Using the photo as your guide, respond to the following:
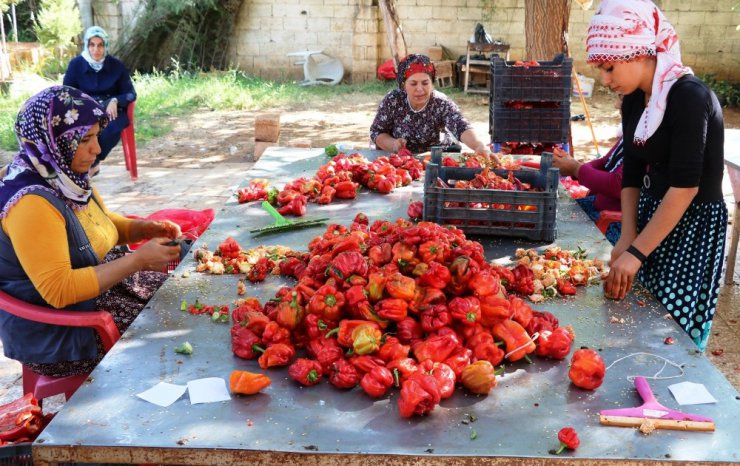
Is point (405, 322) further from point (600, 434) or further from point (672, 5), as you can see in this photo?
point (672, 5)

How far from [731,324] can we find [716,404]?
3196 mm

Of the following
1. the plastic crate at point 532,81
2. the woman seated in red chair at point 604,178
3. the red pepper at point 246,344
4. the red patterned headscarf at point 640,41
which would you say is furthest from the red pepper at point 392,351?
the plastic crate at point 532,81

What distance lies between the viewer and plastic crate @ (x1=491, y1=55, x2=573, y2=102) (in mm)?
5316

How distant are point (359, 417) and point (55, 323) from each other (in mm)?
1548

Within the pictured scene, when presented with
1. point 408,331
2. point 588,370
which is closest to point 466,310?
point 408,331

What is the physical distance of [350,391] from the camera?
7.13 feet

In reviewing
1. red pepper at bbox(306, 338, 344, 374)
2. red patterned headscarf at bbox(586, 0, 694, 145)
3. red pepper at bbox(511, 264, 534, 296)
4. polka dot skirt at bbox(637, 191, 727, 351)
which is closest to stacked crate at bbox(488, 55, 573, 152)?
polka dot skirt at bbox(637, 191, 727, 351)

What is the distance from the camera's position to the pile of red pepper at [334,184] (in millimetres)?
4035

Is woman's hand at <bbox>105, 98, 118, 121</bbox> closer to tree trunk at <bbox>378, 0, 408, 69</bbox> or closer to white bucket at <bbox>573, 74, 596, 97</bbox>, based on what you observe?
tree trunk at <bbox>378, 0, 408, 69</bbox>

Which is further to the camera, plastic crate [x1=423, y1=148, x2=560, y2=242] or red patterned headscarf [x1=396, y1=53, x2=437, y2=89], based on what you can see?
red patterned headscarf [x1=396, y1=53, x2=437, y2=89]

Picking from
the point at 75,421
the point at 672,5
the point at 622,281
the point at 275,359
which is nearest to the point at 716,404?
the point at 622,281

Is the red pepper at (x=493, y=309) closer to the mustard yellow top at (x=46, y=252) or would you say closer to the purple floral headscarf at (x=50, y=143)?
the mustard yellow top at (x=46, y=252)

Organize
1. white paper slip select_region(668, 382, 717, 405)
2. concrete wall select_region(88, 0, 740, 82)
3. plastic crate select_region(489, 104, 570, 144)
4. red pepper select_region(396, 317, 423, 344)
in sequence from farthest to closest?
concrete wall select_region(88, 0, 740, 82) → plastic crate select_region(489, 104, 570, 144) → red pepper select_region(396, 317, 423, 344) → white paper slip select_region(668, 382, 717, 405)

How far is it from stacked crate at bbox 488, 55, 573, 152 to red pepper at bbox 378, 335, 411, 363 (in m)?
3.56
